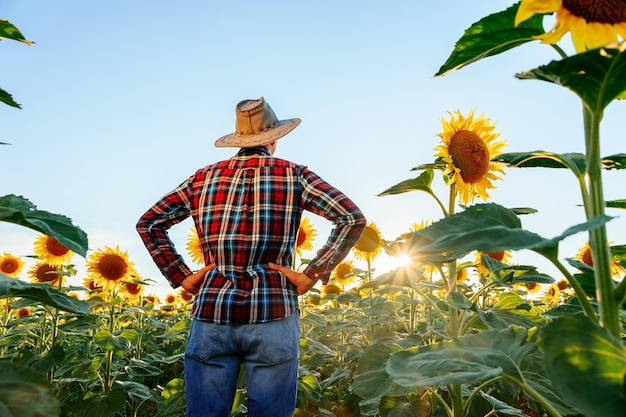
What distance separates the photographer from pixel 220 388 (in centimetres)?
251

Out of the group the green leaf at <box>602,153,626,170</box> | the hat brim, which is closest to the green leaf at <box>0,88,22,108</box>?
the hat brim

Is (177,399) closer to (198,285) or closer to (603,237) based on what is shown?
(198,285)

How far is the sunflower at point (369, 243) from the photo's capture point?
4430 mm

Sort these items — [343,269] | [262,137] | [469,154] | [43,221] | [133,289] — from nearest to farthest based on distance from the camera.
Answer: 1. [43,221]
2. [469,154]
3. [262,137]
4. [343,269]
5. [133,289]

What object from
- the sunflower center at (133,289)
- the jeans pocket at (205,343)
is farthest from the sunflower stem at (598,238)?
the sunflower center at (133,289)

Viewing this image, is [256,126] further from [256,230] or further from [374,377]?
[374,377]

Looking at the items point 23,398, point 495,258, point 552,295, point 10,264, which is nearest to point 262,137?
point 23,398

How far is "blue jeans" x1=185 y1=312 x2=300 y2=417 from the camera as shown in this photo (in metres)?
2.44

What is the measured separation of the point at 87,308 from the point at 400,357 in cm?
98

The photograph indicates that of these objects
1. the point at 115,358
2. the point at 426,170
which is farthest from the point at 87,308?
the point at 115,358

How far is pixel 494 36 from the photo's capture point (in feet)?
4.34

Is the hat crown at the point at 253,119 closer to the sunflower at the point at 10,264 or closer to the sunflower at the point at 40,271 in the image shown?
the sunflower at the point at 40,271

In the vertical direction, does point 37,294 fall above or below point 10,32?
below

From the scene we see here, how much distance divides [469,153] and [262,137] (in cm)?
114
